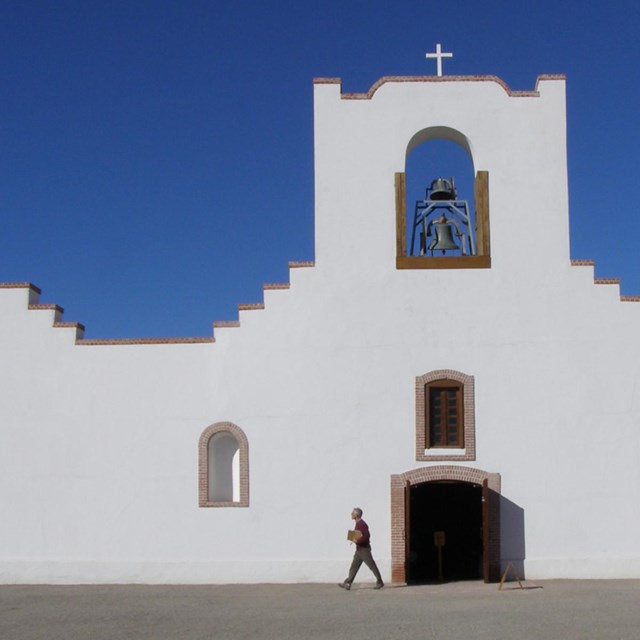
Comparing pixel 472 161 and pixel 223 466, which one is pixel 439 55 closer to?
pixel 472 161

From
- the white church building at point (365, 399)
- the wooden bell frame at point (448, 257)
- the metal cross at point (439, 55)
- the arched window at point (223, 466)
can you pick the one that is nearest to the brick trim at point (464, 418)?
the white church building at point (365, 399)

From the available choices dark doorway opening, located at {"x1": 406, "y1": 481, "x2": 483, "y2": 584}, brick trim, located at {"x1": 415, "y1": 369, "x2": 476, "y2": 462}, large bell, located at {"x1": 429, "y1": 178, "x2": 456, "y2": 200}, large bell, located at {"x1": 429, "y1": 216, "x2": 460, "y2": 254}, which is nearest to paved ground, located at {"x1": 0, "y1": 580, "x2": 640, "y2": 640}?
brick trim, located at {"x1": 415, "y1": 369, "x2": 476, "y2": 462}

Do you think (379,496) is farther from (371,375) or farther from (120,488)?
(120,488)

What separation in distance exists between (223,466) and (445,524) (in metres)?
5.91

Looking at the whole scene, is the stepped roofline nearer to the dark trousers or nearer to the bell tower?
the bell tower

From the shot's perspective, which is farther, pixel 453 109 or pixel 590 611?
pixel 453 109

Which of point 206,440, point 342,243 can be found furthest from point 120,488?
point 342,243

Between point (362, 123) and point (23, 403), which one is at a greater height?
point (362, 123)

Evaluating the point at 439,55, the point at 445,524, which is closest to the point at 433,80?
the point at 439,55

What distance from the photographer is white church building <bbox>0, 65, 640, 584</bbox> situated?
792 inches

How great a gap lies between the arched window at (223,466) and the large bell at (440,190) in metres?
6.71

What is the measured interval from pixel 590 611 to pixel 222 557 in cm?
767

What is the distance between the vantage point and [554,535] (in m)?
20.0

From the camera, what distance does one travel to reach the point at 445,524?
77.6 ft
